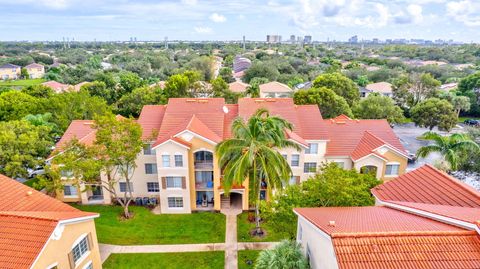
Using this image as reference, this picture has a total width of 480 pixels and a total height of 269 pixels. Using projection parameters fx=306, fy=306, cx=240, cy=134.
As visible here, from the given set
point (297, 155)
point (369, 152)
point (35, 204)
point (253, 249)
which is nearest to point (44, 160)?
point (35, 204)

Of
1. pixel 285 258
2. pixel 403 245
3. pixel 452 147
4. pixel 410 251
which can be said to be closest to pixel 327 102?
pixel 452 147

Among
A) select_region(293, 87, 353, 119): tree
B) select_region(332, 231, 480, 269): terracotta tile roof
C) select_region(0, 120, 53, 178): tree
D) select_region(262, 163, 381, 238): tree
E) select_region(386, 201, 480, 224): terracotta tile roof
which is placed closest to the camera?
select_region(332, 231, 480, 269): terracotta tile roof

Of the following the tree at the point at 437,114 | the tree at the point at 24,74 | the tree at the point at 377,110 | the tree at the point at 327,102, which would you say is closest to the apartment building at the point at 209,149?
the tree at the point at 327,102

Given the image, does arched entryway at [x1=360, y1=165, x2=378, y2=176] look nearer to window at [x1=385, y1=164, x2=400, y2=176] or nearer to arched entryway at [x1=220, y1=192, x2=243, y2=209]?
window at [x1=385, y1=164, x2=400, y2=176]

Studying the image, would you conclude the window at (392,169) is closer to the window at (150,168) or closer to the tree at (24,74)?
the window at (150,168)

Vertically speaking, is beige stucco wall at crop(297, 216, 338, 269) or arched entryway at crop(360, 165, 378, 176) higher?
beige stucco wall at crop(297, 216, 338, 269)

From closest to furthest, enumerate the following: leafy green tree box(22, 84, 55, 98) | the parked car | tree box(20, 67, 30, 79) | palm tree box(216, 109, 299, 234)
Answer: palm tree box(216, 109, 299, 234), leafy green tree box(22, 84, 55, 98), the parked car, tree box(20, 67, 30, 79)

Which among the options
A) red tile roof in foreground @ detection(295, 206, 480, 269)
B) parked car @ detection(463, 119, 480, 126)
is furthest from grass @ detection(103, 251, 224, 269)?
parked car @ detection(463, 119, 480, 126)
